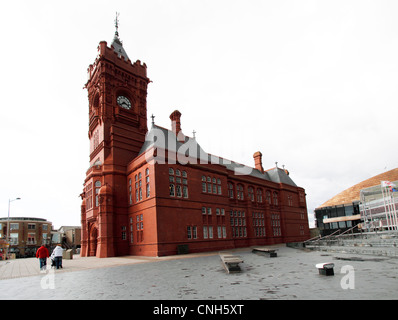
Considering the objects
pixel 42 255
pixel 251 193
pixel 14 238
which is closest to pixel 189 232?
pixel 42 255

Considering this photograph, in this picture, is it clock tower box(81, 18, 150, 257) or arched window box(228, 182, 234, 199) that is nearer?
clock tower box(81, 18, 150, 257)

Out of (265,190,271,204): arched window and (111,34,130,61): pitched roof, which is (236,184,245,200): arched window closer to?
(265,190,271,204): arched window

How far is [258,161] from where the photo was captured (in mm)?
55625

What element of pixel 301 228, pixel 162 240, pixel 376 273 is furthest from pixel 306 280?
pixel 301 228

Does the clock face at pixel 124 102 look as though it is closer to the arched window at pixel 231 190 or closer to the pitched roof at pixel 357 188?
the arched window at pixel 231 190

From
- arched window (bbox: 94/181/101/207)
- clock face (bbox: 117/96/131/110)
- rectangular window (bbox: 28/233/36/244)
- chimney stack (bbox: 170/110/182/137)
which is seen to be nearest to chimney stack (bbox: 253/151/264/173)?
chimney stack (bbox: 170/110/182/137)

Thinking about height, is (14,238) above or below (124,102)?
below

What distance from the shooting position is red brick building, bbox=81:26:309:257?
96.5 ft

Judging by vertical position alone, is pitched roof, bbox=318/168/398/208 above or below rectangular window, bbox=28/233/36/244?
above

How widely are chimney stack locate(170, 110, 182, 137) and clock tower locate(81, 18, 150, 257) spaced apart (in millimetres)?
3960

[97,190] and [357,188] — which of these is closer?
[97,190]

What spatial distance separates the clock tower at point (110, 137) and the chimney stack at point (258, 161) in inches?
1028

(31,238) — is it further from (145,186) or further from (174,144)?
(174,144)

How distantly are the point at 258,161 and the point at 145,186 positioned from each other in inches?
1228
